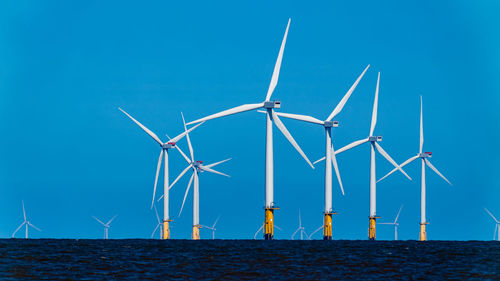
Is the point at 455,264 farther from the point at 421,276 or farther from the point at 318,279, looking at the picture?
the point at 318,279

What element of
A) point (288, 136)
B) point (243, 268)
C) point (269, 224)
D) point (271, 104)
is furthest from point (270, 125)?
point (243, 268)

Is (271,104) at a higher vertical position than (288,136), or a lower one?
higher

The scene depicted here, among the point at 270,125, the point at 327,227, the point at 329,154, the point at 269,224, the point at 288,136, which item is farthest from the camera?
the point at 327,227

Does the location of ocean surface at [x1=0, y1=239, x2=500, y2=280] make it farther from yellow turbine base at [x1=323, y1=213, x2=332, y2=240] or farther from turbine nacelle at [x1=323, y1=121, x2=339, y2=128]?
yellow turbine base at [x1=323, y1=213, x2=332, y2=240]

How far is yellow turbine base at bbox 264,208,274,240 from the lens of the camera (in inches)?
6309

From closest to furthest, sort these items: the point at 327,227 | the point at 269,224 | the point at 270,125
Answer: the point at 270,125 → the point at 269,224 → the point at 327,227

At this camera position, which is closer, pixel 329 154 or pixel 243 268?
pixel 243 268

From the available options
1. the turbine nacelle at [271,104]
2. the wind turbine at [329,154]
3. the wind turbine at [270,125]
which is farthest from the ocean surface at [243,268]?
the wind turbine at [329,154]

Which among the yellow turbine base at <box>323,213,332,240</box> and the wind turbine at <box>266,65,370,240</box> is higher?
the wind turbine at <box>266,65,370,240</box>

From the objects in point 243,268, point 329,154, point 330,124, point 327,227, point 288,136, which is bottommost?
point 243,268

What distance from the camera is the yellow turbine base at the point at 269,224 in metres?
160

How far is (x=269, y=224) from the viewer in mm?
163375

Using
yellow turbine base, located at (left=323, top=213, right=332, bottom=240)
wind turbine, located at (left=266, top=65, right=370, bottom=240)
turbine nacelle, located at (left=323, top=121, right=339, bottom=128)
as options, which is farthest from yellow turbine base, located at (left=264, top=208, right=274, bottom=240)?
yellow turbine base, located at (left=323, top=213, right=332, bottom=240)

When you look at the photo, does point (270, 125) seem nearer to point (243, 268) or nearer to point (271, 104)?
point (271, 104)
